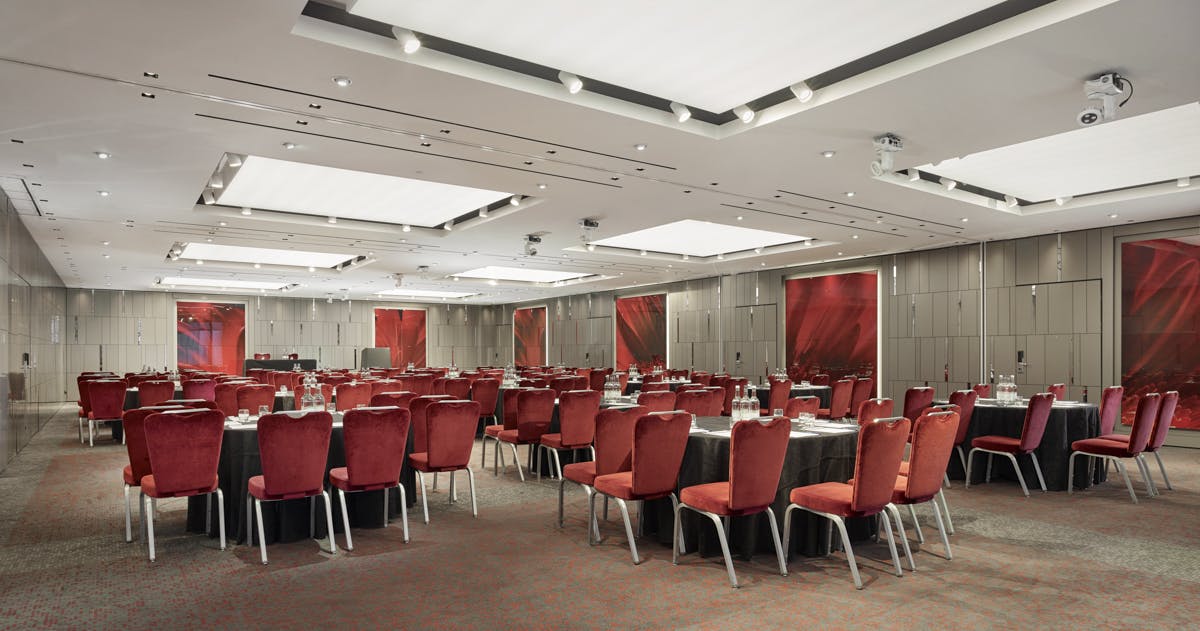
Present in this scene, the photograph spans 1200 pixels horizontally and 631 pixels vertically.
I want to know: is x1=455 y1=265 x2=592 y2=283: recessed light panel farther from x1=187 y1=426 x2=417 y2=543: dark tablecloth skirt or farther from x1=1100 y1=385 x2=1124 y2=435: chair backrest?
x1=187 y1=426 x2=417 y2=543: dark tablecloth skirt

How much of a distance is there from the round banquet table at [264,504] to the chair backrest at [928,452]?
3899 mm

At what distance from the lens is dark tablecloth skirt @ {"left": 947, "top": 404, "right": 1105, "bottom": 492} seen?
24.5ft

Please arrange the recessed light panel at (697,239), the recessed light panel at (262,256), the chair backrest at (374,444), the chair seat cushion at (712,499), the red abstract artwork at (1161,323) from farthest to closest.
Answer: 1. the recessed light panel at (262,256)
2. the recessed light panel at (697,239)
3. the red abstract artwork at (1161,323)
4. the chair backrest at (374,444)
5. the chair seat cushion at (712,499)

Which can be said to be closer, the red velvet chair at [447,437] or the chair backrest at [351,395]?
the red velvet chair at [447,437]

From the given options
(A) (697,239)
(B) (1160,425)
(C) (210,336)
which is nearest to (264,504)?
(B) (1160,425)

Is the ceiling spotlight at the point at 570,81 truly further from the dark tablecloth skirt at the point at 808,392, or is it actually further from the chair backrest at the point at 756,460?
the dark tablecloth skirt at the point at 808,392

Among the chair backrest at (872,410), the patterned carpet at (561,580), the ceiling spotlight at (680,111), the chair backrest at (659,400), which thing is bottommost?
the patterned carpet at (561,580)

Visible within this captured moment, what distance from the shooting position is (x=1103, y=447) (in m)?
7.09

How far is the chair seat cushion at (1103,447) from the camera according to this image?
696 centimetres

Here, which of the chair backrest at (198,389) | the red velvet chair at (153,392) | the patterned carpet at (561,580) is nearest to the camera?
the patterned carpet at (561,580)

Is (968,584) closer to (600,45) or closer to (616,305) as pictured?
(600,45)

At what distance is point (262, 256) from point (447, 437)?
14.6 metres

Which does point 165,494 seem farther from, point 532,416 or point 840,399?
point 840,399

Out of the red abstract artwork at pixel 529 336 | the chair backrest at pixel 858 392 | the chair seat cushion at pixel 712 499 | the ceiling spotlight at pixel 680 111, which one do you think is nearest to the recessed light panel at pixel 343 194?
the ceiling spotlight at pixel 680 111
